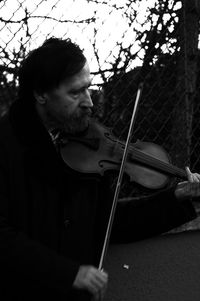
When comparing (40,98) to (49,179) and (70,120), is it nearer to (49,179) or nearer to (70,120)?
(70,120)

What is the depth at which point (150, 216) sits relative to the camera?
7.48 feet

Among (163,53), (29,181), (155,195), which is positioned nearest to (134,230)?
(155,195)

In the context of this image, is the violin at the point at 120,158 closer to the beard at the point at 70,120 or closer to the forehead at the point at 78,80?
the beard at the point at 70,120

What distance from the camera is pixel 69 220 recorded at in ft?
6.76

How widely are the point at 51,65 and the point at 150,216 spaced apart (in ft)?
2.32

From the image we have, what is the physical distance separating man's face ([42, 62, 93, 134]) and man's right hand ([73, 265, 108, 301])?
0.57 m

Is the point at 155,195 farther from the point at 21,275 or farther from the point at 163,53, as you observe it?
the point at 163,53

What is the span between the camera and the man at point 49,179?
6.29ft

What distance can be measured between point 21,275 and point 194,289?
162 centimetres

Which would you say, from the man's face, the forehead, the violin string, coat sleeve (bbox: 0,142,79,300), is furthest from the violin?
coat sleeve (bbox: 0,142,79,300)

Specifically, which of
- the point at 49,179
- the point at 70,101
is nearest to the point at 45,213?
the point at 49,179

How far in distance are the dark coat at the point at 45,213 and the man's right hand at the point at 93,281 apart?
0.03 meters

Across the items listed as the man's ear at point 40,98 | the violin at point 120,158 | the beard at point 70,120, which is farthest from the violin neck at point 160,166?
the man's ear at point 40,98

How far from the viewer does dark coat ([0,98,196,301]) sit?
5.77 ft
